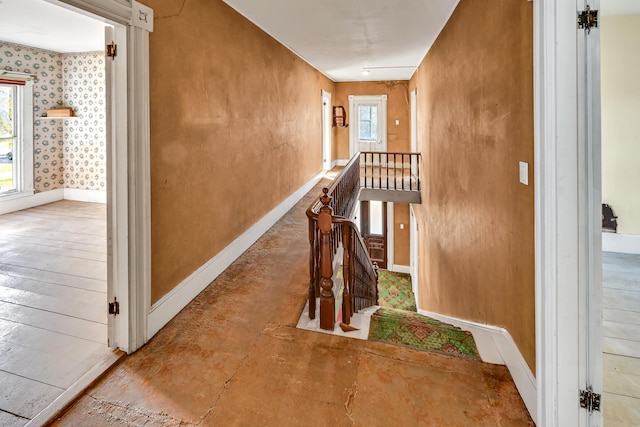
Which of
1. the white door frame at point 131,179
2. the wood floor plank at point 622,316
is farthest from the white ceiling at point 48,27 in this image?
the wood floor plank at point 622,316

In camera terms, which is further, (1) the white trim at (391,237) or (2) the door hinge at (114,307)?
(1) the white trim at (391,237)

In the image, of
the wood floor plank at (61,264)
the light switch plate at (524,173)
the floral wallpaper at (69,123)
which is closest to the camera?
the light switch plate at (524,173)

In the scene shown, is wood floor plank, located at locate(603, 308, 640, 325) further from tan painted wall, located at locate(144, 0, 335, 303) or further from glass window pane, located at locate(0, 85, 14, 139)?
glass window pane, located at locate(0, 85, 14, 139)

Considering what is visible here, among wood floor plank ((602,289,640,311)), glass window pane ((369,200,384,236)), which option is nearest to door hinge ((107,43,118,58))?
wood floor plank ((602,289,640,311))

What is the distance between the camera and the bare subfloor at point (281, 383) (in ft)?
5.48

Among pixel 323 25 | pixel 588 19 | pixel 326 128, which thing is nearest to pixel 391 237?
pixel 326 128

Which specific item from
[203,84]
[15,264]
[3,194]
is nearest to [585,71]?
[203,84]

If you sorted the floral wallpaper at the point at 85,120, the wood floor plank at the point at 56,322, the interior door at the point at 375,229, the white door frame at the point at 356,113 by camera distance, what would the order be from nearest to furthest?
the wood floor plank at the point at 56,322 → the floral wallpaper at the point at 85,120 → the white door frame at the point at 356,113 → the interior door at the point at 375,229

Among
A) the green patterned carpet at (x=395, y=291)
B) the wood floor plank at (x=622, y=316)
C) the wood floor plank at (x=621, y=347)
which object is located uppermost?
the wood floor plank at (x=622, y=316)

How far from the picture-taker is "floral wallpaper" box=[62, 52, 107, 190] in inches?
239

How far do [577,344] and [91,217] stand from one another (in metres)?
5.98

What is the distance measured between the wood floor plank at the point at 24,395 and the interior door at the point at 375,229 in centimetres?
810

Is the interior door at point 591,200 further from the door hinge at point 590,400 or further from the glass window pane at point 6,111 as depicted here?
the glass window pane at point 6,111

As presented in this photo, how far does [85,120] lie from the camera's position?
20.4 ft
